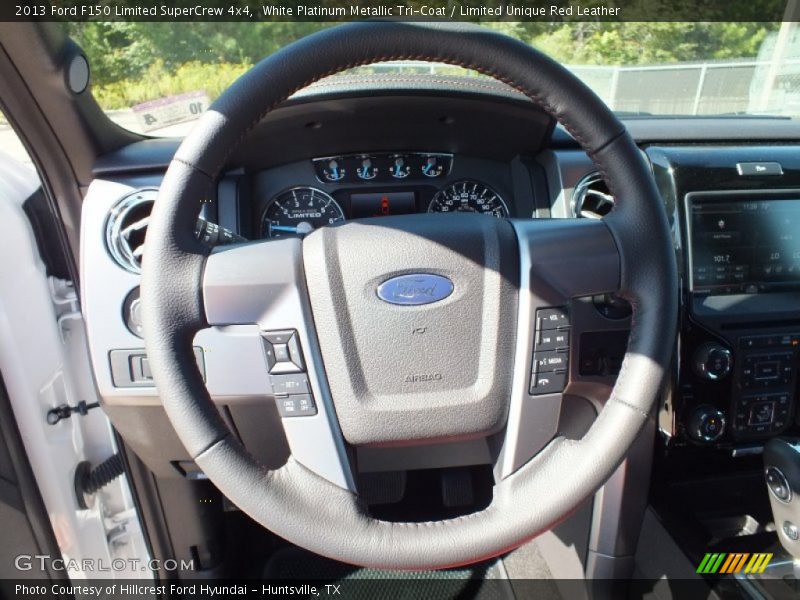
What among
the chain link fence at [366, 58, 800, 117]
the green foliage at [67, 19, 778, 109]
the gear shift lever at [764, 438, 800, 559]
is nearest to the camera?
the gear shift lever at [764, 438, 800, 559]

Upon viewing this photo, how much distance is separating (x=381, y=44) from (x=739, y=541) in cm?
150

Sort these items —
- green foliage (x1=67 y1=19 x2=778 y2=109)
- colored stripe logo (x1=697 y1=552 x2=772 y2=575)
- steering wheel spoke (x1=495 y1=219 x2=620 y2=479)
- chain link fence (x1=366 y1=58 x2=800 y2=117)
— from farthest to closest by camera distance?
1. chain link fence (x1=366 y1=58 x2=800 y2=117)
2. colored stripe logo (x1=697 y1=552 x2=772 y2=575)
3. green foliage (x1=67 y1=19 x2=778 y2=109)
4. steering wheel spoke (x1=495 y1=219 x2=620 y2=479)

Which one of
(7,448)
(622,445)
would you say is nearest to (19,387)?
(7,448)

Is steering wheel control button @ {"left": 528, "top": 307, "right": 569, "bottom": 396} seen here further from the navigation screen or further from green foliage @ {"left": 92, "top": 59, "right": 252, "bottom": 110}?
green foliage @ {"left": 92, "top": 59, "right": 252, "bottom": 110}

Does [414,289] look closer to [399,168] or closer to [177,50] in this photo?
[399,168]

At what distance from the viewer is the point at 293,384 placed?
1.02m

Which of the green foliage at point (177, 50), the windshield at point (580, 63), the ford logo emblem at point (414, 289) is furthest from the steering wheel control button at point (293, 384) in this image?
the green foliage at point (177, 50)

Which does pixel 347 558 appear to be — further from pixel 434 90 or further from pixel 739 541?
pixel 739 541

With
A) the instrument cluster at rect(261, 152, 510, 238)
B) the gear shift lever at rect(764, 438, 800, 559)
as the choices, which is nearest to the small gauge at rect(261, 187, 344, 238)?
the instrument cluster at rect(261, 152, 510, 238)

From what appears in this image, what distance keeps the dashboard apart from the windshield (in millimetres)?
124

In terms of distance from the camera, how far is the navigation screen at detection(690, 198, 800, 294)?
1.52m

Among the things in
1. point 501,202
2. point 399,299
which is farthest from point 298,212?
point 399,299

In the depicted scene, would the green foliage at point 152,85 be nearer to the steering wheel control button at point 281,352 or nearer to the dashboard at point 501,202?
the dashboard at point 501,202

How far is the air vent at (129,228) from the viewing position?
1344 millimetres
